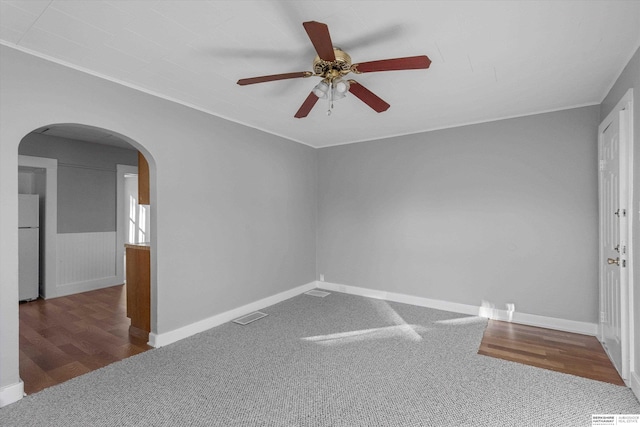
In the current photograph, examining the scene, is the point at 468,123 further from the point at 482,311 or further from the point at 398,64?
the point at 398,64

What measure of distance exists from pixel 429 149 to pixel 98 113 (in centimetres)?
373

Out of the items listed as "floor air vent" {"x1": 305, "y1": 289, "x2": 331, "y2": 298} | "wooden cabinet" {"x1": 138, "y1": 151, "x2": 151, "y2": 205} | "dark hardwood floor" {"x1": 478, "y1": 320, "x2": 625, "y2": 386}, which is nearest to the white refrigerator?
"wooden cabinet" {"x1": 138, "y1": 151, "x2": 151, "y2": 205}

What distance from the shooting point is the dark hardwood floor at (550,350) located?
2.58 m

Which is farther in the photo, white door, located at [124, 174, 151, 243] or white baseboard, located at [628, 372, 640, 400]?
white door, located at [124, 174, 151, 243]

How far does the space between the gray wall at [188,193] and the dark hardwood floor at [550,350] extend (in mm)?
2742

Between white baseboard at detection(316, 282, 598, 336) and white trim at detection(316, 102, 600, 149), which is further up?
white trim at detection(316, 102, 600, 149)

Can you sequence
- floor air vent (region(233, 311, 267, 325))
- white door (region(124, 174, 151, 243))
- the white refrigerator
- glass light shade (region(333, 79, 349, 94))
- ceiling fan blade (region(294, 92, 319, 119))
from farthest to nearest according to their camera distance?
white door (region(124, 174, 151, 243))
the white refrigerator
floor air vent (region(233, 311, 267, 325))
ceiling fan blade (region(294, 92, 319, 119))
glass light shade (region(333, 79, 349, 94))

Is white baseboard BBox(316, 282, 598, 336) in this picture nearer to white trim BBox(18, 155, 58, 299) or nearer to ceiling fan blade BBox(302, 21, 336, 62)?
ceiling fan blade BBox(302, 21, 336, 62)

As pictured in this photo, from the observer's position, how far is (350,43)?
2.06 m

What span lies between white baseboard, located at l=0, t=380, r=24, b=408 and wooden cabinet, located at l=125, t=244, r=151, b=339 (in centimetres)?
108

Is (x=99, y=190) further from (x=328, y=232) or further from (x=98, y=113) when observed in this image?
(x=328, y=232)

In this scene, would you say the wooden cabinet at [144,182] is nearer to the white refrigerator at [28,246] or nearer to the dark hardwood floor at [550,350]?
the white refrigerator at [28,246]

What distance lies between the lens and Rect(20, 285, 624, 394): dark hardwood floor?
8.34 ft

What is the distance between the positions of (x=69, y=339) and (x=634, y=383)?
488cm
